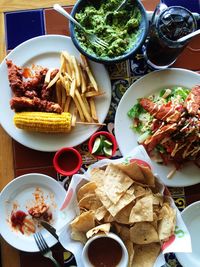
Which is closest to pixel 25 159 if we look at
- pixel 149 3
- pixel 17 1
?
pixel 17 1

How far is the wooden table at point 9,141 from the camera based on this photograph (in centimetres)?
191

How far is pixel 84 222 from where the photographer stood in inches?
66.1

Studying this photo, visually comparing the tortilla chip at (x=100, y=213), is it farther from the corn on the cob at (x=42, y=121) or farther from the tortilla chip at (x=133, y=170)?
the corn on the cob at (x=42, y=121)

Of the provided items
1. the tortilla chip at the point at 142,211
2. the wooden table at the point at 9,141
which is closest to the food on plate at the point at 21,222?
the wooden table at the point at 9,141

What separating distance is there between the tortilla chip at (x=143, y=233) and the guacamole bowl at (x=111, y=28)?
0.62m

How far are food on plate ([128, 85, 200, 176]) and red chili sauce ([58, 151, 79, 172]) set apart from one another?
27 cm

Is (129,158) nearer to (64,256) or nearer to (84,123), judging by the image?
(84,123)

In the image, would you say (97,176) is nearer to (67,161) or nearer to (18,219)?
(67,161)

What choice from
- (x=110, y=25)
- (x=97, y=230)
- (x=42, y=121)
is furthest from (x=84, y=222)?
(x=110, y=25)

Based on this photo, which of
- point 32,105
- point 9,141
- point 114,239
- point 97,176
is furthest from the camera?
point 9,141

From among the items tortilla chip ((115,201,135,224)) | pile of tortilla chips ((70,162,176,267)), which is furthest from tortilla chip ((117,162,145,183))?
tortilla chip ((115,201,135,224))

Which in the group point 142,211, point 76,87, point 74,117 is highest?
point 76,87

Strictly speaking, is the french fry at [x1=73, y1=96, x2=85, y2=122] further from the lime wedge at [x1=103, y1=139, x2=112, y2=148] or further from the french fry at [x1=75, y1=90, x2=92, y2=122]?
the lime wedge at [x1=103, y1=139, x2=112, y2=148]

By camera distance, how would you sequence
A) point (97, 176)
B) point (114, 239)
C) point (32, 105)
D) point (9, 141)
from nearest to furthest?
point (114, 239), point (97, 176), point (32, 105), point (9, 141)
